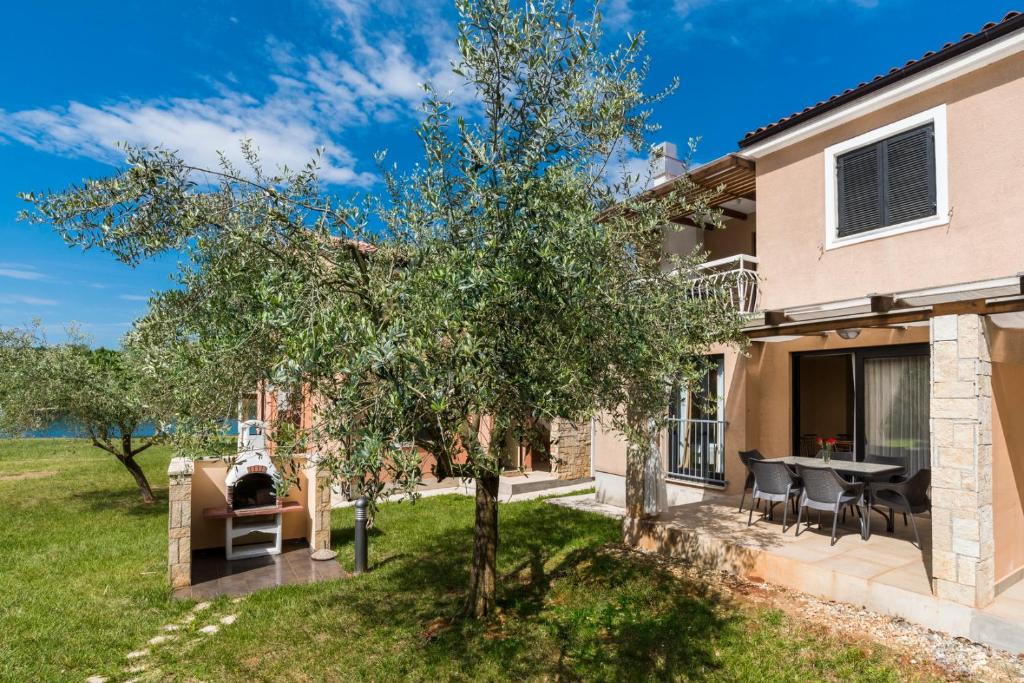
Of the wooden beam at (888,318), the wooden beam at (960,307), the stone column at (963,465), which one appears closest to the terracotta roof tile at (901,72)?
the wooden beam at (888,318)

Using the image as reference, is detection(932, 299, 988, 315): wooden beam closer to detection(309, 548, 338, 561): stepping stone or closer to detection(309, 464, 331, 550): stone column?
detection(309, 464, 331, 550): stone column

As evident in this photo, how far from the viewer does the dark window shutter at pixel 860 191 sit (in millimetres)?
10773

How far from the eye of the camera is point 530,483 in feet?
54.9

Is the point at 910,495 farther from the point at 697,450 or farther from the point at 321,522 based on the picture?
the point at 321,522

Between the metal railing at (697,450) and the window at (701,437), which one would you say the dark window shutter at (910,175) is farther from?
the metal railing at (697,450)

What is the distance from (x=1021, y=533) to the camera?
734cm

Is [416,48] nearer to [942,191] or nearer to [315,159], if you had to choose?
[315,159]

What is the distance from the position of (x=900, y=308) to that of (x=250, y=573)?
10.6 m

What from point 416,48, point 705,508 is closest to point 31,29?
point 416,48

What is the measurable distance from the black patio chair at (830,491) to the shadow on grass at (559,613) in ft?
7.81

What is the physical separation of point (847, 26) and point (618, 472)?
13.9m

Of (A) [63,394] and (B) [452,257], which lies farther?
(A) [63,394]

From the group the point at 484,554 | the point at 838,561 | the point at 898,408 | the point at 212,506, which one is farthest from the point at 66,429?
the point at 898,408

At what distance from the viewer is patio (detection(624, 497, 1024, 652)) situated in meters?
6.27
